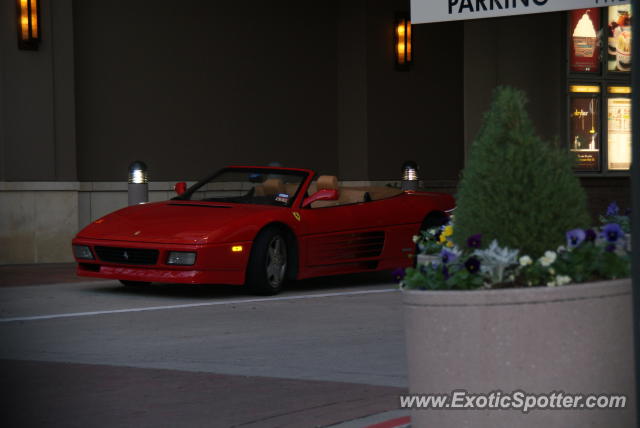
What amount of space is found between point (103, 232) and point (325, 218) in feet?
7.53

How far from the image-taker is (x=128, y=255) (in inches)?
443

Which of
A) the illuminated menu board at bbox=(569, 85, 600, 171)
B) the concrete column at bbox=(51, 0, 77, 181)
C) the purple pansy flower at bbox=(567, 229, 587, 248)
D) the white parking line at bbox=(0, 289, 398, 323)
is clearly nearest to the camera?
the purple pansy flower at bbox=(567, 229, 587, 248)

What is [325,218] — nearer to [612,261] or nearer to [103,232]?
[103,232]

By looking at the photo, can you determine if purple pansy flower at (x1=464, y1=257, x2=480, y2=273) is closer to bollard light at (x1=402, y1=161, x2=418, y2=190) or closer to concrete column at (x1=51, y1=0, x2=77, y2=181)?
concrete column at (x1=51, y1=0, x2=77, y2=181)

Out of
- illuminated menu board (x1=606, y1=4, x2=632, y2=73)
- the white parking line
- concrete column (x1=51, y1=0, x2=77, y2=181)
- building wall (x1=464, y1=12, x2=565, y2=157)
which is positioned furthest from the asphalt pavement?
concrete column (x1=51, y1=0, x2=77, y2=181)

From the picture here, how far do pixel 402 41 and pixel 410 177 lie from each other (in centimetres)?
319

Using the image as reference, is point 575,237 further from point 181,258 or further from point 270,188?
point 270,188

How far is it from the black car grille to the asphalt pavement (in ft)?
1.25

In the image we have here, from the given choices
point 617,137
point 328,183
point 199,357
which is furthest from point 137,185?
point 199,357

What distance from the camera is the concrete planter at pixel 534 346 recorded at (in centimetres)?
436

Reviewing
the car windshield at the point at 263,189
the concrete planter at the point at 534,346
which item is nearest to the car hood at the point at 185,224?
the car windshield at the point at 263,189

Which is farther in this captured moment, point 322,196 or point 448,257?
point 322,196

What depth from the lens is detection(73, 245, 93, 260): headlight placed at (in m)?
11.5

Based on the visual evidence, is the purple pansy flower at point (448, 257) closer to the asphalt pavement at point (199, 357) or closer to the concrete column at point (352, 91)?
the asphalt pavement at point (199, 357)
